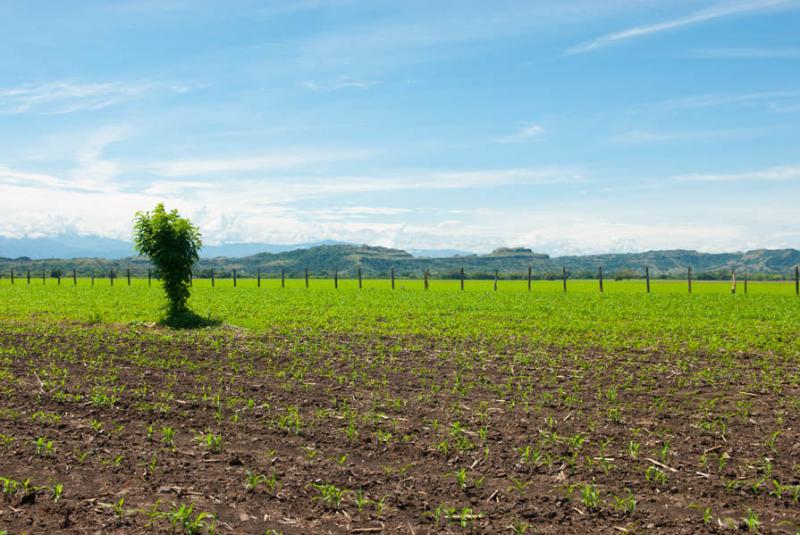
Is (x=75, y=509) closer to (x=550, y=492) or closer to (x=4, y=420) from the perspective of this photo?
(x=4, y=420)

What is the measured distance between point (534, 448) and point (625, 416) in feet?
8.25

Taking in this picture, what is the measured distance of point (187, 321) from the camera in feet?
77.5

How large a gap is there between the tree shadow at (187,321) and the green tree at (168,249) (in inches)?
5.6

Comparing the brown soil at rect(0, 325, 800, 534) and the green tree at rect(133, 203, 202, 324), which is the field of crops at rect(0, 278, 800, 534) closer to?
the brown soil at rect(0, 325, 800, 534)

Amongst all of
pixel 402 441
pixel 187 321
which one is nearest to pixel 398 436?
pixel 402 441

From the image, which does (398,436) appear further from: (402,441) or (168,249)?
(168,249)

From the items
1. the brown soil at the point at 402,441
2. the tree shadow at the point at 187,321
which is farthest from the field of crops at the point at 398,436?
the tree shadow at the point at 187,321

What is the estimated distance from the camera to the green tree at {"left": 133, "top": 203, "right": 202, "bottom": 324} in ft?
80.5

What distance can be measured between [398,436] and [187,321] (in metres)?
16.3

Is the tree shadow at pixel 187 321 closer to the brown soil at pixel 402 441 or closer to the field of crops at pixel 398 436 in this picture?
the field of crops at pixel 398 436

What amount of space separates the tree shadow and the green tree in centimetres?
14

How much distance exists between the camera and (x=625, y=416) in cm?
1056

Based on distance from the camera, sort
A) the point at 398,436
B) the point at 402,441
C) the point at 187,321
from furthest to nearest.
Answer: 1. the point at 187,321
2. the point at 398,436
3. the point at 402,441

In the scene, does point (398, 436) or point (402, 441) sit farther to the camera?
point (398, 436)
